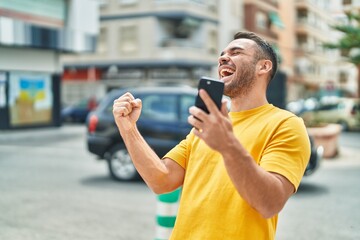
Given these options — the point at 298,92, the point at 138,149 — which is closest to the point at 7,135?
the point at 138,149

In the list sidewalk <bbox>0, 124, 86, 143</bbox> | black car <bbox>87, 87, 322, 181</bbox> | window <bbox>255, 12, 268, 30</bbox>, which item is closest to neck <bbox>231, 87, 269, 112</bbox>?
black car <bbox>87, 87, 322, 181</bbox>

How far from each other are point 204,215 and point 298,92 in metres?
53.6

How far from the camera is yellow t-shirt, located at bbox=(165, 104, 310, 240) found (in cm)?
179

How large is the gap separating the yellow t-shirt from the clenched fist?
0.31m

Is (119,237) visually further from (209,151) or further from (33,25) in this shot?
(33,25)

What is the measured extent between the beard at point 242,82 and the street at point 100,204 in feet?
12.5

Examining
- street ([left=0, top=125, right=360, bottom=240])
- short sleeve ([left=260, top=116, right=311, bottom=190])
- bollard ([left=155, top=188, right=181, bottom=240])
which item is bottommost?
street ([left=0, top=125, right=360, bottom=240])

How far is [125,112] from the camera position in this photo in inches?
81.7

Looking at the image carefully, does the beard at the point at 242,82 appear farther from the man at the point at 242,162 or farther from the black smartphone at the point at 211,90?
the black smartphone at the point at 211,90

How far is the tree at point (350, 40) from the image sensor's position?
11945 millimetres

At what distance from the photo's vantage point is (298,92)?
53844 millimetres

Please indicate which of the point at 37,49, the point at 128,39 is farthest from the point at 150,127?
the point at 128,39

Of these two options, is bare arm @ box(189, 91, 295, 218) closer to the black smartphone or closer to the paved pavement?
the black smartphone

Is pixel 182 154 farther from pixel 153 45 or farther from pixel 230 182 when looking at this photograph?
pixel 153 45
